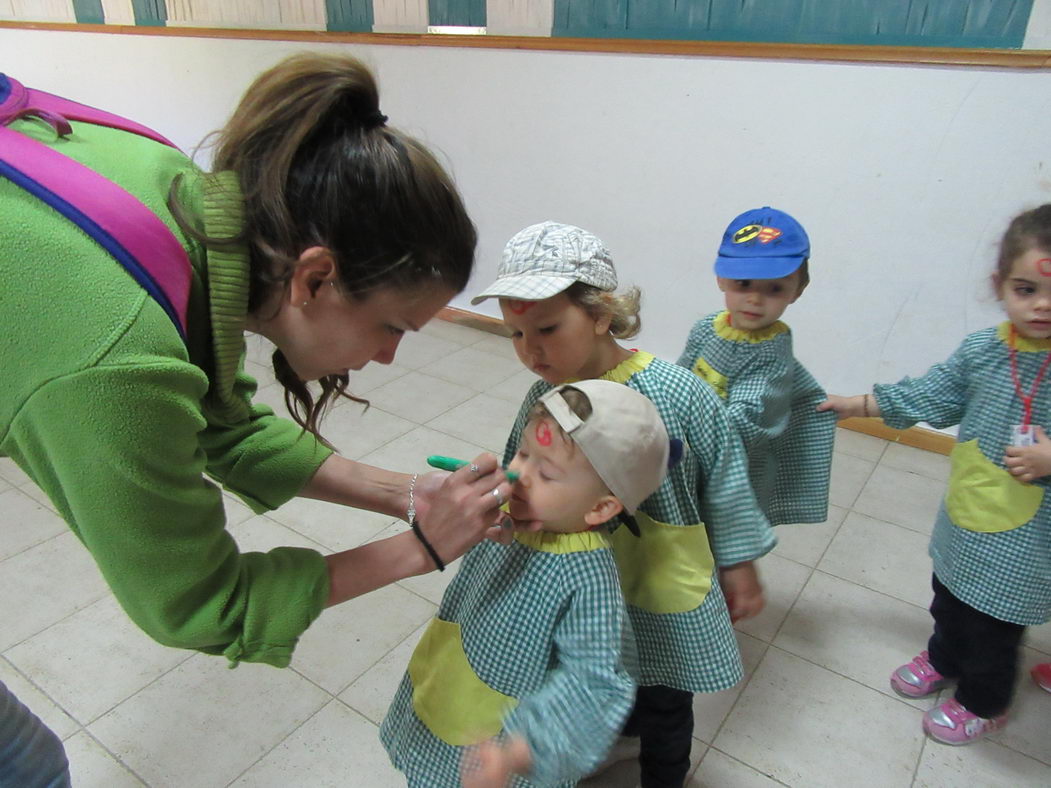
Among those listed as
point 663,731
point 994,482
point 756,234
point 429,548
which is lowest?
point 663,731

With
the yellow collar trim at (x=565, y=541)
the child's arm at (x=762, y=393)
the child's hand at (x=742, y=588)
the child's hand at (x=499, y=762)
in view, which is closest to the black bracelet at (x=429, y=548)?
the yellow collar trim at (x=565, y=541)

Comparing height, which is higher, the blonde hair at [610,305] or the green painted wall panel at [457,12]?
the green painted wall panel at [457,12]

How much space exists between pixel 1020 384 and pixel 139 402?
1.32 metres

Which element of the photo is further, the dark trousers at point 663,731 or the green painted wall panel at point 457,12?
the green painted wall panel at point 457,12

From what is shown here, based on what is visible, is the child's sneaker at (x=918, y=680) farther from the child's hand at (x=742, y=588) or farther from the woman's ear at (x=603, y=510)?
A: the woman's ear at (x=603, y=510)

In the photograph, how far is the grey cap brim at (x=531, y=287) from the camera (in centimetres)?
97

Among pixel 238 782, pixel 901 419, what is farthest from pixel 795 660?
pixel 238 782

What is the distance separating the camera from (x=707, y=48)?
242 cm

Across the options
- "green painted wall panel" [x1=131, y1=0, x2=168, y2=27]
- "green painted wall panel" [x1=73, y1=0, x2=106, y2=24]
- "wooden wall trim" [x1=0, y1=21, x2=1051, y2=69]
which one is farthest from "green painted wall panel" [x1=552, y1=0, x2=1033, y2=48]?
"green painted wall panel" [x1=73, y1=0, x2=106, y2=24]

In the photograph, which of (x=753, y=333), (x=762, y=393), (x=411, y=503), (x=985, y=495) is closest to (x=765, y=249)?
(x=753, y=333)

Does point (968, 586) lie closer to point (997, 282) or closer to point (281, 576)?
point (997, 282)

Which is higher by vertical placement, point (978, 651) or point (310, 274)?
point (310, 274)

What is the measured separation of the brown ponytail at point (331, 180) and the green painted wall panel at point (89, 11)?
469 cm

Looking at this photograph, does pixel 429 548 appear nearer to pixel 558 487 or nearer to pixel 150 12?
pixel 558 487
